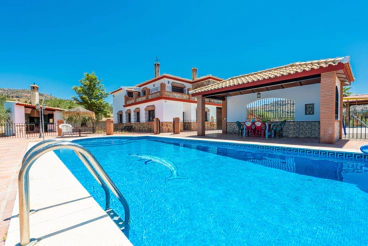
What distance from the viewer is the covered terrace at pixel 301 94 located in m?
7.25

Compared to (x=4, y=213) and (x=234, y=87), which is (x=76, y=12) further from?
(x=4, y=213)

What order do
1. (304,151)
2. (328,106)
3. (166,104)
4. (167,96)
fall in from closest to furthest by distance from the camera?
1. (304,151)
2. (328,106)
3. (166,104)
4. (167,96)

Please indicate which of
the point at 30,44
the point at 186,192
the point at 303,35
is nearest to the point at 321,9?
the point at 303,35

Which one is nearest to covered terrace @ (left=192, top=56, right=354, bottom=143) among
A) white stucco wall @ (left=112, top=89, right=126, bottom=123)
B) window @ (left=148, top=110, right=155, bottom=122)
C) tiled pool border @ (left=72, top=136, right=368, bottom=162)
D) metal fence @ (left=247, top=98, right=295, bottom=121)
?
metal fence @ (left=247, top=98, right=295, bottom=121)

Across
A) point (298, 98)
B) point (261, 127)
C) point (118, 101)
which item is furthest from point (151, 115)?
point (298, 98)

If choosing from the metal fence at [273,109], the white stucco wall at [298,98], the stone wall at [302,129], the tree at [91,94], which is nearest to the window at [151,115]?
the tree at [91,94]

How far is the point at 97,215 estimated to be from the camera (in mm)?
1906

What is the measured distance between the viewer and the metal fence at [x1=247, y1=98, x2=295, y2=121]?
436 inches

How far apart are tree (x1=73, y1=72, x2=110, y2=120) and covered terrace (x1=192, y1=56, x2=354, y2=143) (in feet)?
62.7

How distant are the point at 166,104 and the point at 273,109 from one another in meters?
10.6

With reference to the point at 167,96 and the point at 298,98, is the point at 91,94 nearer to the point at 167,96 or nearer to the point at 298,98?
the point at 167,96

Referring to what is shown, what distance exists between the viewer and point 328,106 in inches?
285

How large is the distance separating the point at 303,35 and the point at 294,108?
6302 mm

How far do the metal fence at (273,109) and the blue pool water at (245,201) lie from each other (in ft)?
19.9
